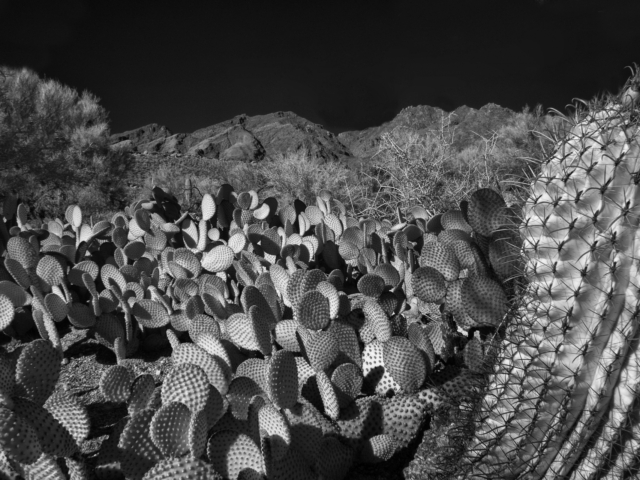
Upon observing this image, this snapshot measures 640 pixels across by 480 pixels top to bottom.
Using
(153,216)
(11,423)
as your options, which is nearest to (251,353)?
(11,423)

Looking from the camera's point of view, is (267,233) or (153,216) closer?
(267,233)

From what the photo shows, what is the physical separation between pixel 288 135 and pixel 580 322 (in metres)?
21.5

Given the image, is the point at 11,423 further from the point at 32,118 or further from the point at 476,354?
the point at 32,118

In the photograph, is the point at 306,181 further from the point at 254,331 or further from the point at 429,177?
the point at 254,331

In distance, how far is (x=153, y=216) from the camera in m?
4.36

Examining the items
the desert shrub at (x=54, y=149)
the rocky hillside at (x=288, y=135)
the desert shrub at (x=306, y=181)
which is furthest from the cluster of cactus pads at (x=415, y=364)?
the rocky hillside at (x=288, y=135)

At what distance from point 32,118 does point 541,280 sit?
40.6ft

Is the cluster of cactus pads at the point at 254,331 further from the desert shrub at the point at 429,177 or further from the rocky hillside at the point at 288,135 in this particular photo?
the rocky hillside at the point at 288,135

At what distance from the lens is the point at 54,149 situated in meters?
11.8

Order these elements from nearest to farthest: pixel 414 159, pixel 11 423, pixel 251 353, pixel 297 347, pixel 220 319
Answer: pixel 11 423
pixel 297 347
pixel 251 353
pixel 220 319
pixel 414 159

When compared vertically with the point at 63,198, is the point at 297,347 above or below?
below

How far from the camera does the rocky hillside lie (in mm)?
15695

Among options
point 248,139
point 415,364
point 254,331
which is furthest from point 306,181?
point 248,139

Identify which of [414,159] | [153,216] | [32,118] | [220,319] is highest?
[32,118]
